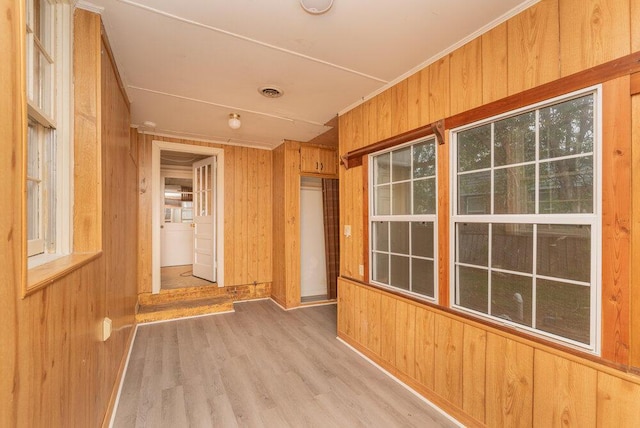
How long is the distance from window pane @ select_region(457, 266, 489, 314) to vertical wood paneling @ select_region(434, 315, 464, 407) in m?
0.16

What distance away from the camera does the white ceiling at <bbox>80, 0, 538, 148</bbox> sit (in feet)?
5.18

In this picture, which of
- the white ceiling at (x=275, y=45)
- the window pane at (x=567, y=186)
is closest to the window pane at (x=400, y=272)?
the window pane at (x=567, y=186)

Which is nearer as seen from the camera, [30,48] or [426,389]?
[30,48]

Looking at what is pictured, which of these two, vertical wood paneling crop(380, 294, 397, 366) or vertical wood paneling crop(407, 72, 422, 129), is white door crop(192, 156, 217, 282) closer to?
vertical wood paneling crop(380, 294, 397, 366)

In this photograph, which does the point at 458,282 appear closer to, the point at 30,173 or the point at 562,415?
the point at 562,415

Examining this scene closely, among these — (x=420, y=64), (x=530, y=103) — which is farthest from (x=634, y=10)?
(x=420, y=64)

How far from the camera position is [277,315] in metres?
3.85

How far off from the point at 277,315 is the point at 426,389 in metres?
2.24

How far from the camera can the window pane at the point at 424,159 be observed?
6.98ft

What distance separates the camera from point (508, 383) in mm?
1579

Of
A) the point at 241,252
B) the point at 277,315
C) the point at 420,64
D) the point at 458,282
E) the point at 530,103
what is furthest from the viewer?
the point at 241,252

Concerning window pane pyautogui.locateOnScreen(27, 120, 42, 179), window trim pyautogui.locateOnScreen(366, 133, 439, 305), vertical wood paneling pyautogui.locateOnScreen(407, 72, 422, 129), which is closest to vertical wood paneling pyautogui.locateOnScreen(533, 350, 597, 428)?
window trim pyautogui.locateOnScreen(366, 133, 439, 305)

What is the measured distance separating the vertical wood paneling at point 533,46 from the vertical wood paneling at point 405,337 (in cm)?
165

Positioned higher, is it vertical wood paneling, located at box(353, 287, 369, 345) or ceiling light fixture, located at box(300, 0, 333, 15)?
ceiling light fixture, located at box(300, 0, 333, 15)
